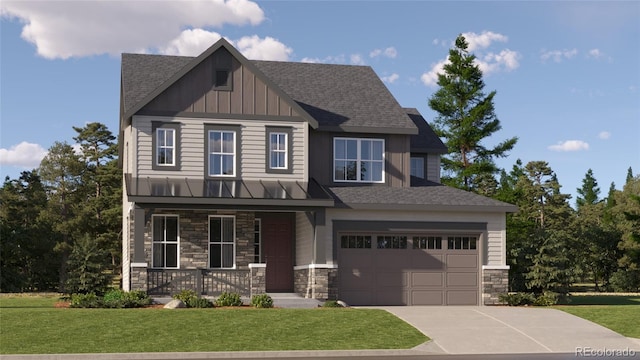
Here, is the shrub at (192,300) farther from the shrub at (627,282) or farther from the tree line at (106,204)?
the shrub at (627,282)

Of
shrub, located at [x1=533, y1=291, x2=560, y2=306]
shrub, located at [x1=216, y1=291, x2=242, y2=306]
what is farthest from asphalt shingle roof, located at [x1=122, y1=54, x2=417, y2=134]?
shrub, located at [x1=533, y1=291, x2=560, y2=306]

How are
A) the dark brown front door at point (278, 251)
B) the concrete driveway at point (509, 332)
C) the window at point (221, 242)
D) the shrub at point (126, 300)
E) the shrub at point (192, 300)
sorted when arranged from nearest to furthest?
the concrete driveway at point (509, 332) → the shrub at point (126, 300) → the shrub at point (192, 300) → the window at point (221, 242) → the dark brown front door at point (278, 251)

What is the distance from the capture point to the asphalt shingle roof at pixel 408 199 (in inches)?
1222

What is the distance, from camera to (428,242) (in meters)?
31.8

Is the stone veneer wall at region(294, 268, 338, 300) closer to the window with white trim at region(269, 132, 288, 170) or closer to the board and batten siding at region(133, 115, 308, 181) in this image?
the board and batten siding at region(133, 115, 308, 181)

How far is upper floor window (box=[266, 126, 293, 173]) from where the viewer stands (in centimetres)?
3203

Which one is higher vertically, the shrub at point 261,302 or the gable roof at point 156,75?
the gable roof at point 156,75

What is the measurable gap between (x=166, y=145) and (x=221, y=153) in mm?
1959

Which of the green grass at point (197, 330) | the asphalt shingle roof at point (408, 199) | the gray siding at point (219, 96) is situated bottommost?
the green grass at point (197, 330)

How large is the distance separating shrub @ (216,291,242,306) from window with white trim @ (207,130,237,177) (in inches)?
198

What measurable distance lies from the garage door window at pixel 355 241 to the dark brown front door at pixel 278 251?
3072 millimetres

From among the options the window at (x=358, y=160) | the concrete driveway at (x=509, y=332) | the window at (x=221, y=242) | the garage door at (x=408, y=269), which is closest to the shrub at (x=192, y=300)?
the window at (x=221, y=242)

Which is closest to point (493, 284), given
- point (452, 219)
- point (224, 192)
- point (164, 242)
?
point (452, 219)

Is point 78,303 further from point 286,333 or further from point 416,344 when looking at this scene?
point 416,344
